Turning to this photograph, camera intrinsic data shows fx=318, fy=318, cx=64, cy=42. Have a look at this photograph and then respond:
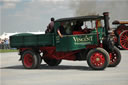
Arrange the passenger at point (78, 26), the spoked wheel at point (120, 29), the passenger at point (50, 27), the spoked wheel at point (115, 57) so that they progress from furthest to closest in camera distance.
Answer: the spoked wheel at point (120, 29)
the passenger at point (50, 27)
the spoked wheel at point (115, 57)
the passenger at point (78, 26)

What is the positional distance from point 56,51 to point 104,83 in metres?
4.43

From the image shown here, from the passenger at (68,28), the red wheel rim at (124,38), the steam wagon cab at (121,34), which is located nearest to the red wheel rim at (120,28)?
the steam wagon cab at (121,34)

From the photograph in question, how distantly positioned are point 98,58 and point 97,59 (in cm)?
5

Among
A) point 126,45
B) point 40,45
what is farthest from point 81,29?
point 126,45

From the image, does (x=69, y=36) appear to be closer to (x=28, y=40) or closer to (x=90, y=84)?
(x=28, y=40)

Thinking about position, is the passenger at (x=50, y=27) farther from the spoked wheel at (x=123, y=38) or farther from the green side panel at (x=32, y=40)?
the spoked wheel at (x=123, y=38)

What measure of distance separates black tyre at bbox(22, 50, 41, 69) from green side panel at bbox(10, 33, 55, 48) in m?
0.32

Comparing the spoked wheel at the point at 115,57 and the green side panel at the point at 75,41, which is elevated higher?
the green side panel at the point at 75,41

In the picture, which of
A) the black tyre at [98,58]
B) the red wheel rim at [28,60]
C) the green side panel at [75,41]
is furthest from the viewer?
the red wheel rim at [28,60]

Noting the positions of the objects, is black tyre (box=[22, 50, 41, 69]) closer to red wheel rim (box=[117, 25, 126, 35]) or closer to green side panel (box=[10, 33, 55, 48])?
green side panel (box=[10, 33, 55, 48])

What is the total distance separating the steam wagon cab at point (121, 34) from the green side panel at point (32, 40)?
→ 9.39 metres

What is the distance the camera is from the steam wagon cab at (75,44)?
11.2 meters

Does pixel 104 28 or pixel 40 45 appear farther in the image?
pixel 40 45

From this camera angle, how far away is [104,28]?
11523 millimetres
